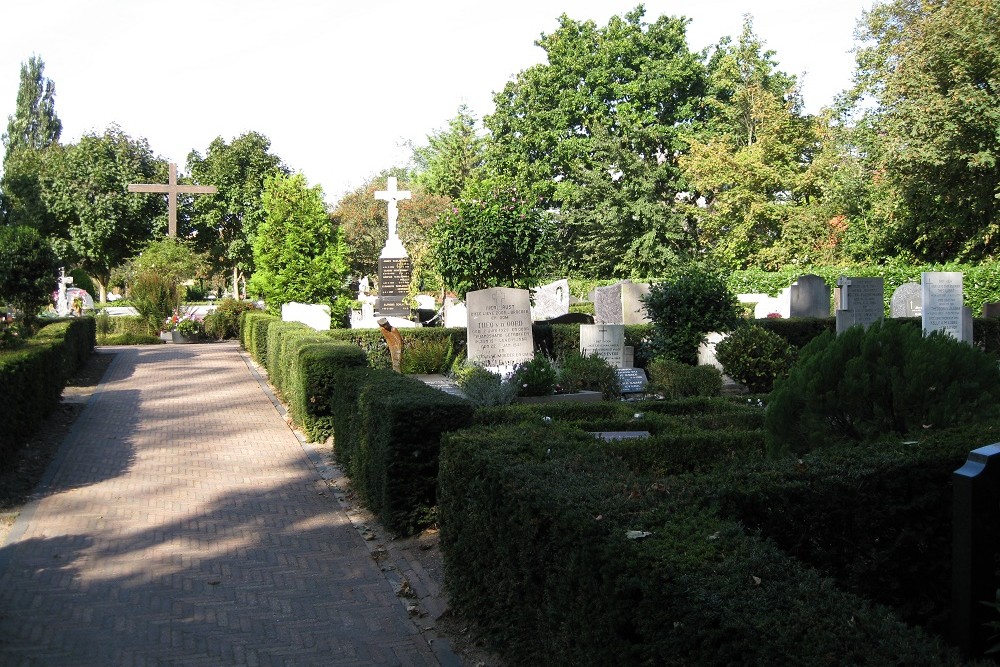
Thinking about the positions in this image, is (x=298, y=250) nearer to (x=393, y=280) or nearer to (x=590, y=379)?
(x=393, y=280)

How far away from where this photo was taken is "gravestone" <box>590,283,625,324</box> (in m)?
20.7

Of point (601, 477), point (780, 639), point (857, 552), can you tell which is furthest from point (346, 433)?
point (780, 639)

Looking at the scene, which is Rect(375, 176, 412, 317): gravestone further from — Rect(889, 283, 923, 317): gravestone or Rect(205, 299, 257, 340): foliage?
Rect(889, 283, 923, 317): gravestone

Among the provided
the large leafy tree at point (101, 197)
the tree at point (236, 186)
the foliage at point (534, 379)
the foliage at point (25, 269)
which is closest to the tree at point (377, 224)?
the tree at point (236, 186)

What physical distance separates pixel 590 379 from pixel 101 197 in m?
35.2

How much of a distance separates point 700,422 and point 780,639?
6.45m

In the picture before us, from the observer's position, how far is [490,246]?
63.0 ft

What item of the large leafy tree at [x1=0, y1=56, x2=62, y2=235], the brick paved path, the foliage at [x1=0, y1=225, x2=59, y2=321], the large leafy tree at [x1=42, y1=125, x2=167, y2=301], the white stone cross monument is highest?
the large leafy tree at [x1=0, y1=56, x2=62, y2=235]

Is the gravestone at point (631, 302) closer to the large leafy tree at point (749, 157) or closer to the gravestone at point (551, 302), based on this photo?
the gravestone at point (551, 302)

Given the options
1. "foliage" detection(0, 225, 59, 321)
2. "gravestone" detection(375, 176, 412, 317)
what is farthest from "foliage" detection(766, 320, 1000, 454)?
"gravestone" detection(375, 176, 412, 317)

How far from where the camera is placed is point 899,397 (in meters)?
5.79

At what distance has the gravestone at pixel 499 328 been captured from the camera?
15.7 metres

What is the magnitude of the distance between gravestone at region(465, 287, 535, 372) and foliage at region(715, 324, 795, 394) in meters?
3.38

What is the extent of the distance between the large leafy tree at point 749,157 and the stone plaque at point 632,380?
22.6m
